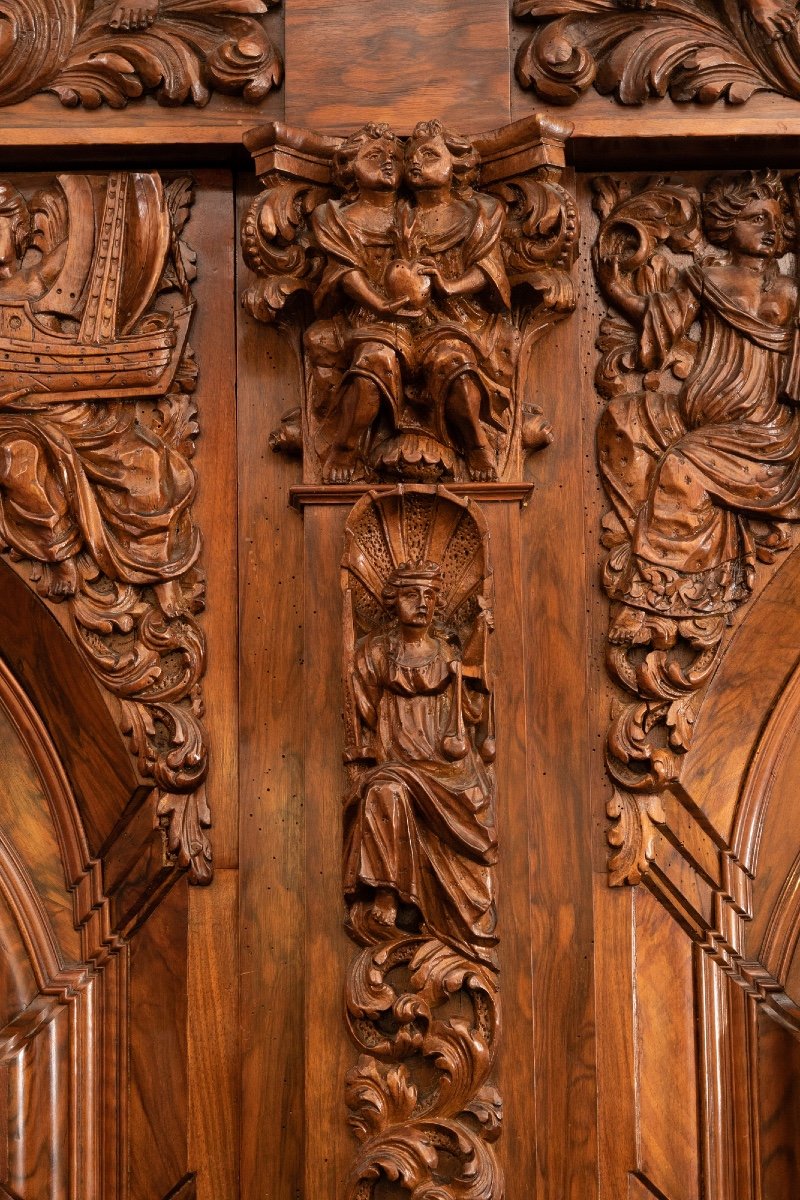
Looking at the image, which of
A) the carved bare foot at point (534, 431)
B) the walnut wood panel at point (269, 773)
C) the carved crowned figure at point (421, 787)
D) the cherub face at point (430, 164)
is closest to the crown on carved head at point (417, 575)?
the carved crowned figure at point (421, 787)

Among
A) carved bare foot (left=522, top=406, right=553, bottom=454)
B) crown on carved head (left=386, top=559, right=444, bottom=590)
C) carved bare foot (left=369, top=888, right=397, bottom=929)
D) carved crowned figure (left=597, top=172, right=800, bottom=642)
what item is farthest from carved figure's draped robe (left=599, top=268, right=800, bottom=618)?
carved bare foot (left=369, top=888, right=397, bottom=929)

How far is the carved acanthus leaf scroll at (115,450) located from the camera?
271 cm

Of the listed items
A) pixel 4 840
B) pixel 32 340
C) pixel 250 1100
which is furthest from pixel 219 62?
pixel 250 1100

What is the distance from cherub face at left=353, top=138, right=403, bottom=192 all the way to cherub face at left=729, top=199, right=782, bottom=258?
62cm

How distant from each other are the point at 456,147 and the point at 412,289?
245mm

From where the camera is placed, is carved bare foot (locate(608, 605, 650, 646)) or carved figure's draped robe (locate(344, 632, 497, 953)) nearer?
carved figure's draped robe (locate(344, 632, 497, 953))

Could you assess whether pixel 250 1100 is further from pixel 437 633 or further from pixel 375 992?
pixel 437 633

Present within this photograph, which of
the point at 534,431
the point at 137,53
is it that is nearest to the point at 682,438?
the point at 534,431

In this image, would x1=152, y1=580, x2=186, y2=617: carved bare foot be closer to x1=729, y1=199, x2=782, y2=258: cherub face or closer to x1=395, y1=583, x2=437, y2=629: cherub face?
x1=395, y1=583, x2=437, y2=629: cherub face

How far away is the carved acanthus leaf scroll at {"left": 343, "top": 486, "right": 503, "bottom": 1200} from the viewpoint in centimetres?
252

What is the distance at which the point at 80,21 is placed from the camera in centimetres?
274

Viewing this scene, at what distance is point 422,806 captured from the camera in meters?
2.54

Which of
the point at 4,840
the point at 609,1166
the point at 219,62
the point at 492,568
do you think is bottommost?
the point at 609,1166

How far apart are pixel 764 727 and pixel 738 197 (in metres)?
0.90
